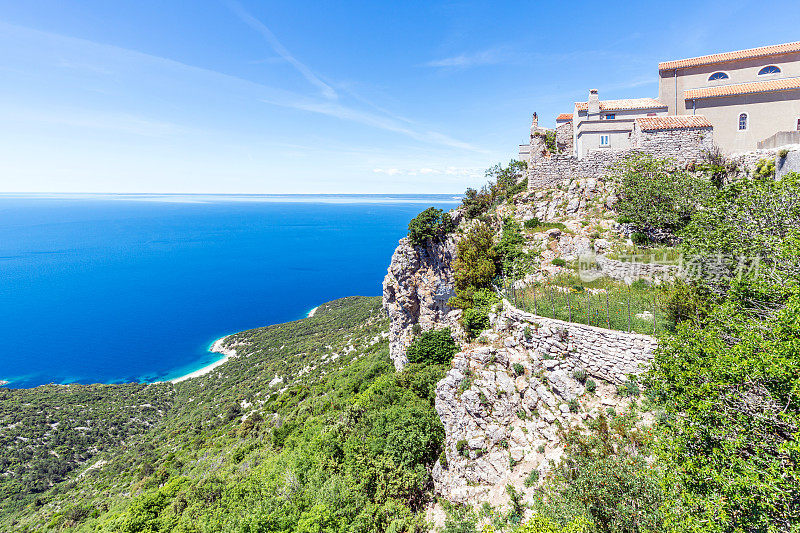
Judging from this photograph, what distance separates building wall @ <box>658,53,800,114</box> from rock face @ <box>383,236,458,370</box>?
24469 millimetres

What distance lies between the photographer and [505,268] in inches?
957

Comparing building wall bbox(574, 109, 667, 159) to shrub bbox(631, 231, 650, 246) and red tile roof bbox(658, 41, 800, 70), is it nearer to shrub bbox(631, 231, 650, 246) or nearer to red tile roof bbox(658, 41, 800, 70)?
red tile roof bbox(658, 41, 800, 70)

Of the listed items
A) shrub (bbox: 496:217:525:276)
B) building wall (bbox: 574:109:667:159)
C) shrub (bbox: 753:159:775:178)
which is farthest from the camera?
building wall (bbox: 574:109:667:159)

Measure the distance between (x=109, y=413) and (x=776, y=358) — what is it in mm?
84401

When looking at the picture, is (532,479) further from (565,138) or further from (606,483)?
(565,138)

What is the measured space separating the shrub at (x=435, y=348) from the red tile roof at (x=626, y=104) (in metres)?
24.9

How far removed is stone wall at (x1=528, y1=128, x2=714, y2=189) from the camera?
24688 millimetres

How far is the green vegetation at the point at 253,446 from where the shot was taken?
55.1 feet

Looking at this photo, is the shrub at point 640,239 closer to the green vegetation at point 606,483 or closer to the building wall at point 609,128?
the building wall at point 609,128

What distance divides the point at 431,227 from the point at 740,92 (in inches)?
1051

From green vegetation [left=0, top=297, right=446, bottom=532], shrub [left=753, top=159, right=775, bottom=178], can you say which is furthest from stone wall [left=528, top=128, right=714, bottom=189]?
green vegetation [left=0, top=297, right=446, bottom=532]

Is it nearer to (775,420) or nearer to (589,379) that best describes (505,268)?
(589,379)

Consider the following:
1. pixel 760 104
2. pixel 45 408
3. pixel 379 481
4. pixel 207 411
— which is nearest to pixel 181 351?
pixel 45 408

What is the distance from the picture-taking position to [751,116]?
25.3 m
